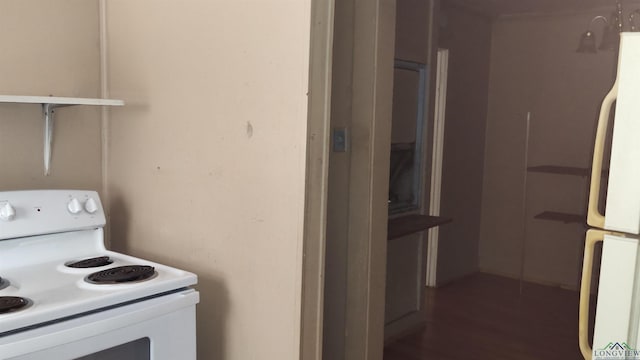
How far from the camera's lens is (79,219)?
1856 mm

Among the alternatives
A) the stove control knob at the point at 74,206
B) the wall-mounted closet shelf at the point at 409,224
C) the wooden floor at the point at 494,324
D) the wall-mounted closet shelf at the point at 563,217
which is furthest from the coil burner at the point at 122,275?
the wall-mounted closet shelf at the point at 563,217

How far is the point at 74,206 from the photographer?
184 centimetres

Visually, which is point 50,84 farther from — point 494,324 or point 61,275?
point 494,324

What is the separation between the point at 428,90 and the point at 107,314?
100.0 inches

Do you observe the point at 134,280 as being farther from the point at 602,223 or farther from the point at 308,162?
the point at 602,223

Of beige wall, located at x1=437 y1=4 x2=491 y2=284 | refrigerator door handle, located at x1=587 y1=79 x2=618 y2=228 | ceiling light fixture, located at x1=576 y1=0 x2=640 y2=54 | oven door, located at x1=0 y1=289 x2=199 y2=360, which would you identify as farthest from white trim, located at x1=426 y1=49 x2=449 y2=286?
refrigerator door handle, located at x1=587 y1=79 x2=618 y2=228

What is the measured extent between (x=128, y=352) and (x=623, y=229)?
1.19 metres

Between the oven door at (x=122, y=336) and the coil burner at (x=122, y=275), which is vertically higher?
the coil burner at (x=122, y=275)

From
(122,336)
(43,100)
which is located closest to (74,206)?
(43,100)

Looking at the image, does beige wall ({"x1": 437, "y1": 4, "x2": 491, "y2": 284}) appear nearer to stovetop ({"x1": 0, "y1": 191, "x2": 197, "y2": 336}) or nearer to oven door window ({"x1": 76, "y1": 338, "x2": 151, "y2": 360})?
stovetop ({"x1": 0, "y1": 191, "x2": 197, "y2": 336})

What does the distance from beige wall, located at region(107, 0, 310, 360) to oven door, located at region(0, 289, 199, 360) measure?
0.22 m

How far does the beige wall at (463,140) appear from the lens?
4.52 metres

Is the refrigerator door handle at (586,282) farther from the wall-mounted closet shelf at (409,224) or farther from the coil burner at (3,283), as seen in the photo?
the wall-mounted closet shelf at (409,224)

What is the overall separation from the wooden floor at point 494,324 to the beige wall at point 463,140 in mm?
258
